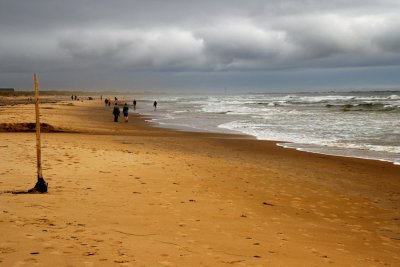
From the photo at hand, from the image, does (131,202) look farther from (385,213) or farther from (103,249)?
(385,213)

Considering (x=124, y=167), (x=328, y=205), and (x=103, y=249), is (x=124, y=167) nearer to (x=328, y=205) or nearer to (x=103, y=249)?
(x=328, y=205)

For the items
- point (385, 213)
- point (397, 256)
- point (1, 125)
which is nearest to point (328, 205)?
point (385, 213)

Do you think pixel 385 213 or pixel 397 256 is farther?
pixel 385 213

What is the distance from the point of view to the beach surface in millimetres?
5695

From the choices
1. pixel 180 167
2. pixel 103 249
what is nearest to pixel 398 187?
pixel 180 167

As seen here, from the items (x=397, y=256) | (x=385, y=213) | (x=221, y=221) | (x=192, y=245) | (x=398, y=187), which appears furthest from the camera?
(x=398, y=187)

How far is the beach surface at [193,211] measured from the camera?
5.70 meters

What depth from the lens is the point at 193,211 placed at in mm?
8266

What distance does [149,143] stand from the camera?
2058 centimetres

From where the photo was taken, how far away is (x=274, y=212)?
28.8 ft

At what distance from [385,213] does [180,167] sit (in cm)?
659

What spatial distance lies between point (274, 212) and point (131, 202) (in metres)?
3.21

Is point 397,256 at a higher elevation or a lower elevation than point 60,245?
lower

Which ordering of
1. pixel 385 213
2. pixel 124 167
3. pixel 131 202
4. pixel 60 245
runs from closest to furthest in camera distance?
pixel 60 245 → pixel 131 202 → pixel 385 213 → pixel 124 167
